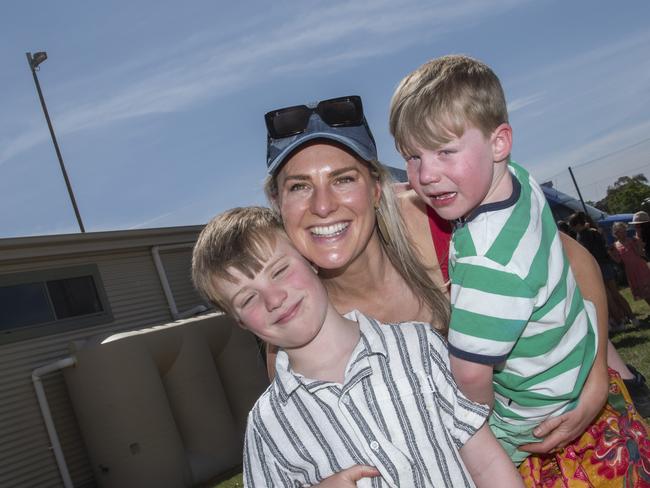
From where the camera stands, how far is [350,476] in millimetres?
2334

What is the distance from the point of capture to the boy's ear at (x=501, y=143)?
238 cm

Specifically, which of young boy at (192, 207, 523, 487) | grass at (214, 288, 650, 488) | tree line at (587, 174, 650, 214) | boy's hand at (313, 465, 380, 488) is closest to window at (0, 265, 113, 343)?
grass at (214, 288, 650, 488)

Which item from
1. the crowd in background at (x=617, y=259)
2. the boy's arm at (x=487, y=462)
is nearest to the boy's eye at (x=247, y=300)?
the boy's arm at (x=487, y=462)

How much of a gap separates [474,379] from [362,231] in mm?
881

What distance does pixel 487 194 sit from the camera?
2.35 m

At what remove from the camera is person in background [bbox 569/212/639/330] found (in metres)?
12.3

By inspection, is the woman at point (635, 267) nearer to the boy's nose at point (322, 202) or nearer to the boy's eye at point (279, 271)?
the boy's nose at point (322, 202)

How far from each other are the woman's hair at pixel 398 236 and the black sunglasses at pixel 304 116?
0.21 m

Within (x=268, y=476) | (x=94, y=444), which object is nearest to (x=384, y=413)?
(x=268, y=476)

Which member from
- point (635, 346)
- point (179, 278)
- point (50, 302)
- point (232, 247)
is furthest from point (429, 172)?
point (179, 278)

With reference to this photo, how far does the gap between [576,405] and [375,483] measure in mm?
771

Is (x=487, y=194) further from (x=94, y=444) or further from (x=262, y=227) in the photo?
(x=94, y=444)

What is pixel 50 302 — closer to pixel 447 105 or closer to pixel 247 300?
pixel 247 300

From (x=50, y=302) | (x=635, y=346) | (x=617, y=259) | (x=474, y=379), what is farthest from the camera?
(x=617, y=259)
